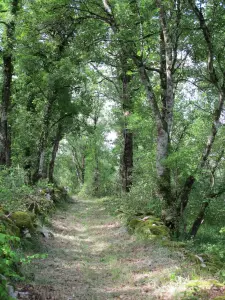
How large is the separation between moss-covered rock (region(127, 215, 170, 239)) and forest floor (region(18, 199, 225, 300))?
30cm

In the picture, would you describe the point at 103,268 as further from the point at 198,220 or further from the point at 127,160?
the point at 127,160

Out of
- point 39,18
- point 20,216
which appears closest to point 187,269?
point 20,216

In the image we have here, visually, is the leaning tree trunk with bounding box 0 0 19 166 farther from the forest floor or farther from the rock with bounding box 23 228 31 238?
the rock with bounding box 23 228 31 238

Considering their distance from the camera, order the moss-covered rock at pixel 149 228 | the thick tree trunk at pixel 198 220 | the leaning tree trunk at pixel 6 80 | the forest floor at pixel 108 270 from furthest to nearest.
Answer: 1. the leaning tree trunk at pixel 6 80
2. the thick tree trunk at pixel 198 220
3. the moss-covered rock at pixel 149 228
4. the forest floor at pixel 108 270

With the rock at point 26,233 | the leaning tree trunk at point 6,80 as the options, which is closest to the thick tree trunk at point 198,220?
the rock at point 26,233

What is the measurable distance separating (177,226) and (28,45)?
416 inches

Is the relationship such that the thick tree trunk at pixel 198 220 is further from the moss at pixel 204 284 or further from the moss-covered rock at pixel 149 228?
the moss at pixel 204 284

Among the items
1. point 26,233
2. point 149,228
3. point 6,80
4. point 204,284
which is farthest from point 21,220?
point 6,80

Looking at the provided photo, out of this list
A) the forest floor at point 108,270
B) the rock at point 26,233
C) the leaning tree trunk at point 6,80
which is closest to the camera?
the forest floor at point 108,270

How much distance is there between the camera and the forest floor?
19.6 feet

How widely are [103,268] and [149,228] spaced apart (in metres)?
2.39

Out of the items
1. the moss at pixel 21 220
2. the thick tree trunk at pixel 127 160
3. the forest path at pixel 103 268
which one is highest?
the thick tree trunk at pixel 127 160

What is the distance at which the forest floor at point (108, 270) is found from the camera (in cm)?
598

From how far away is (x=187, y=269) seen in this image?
21.5 feet
